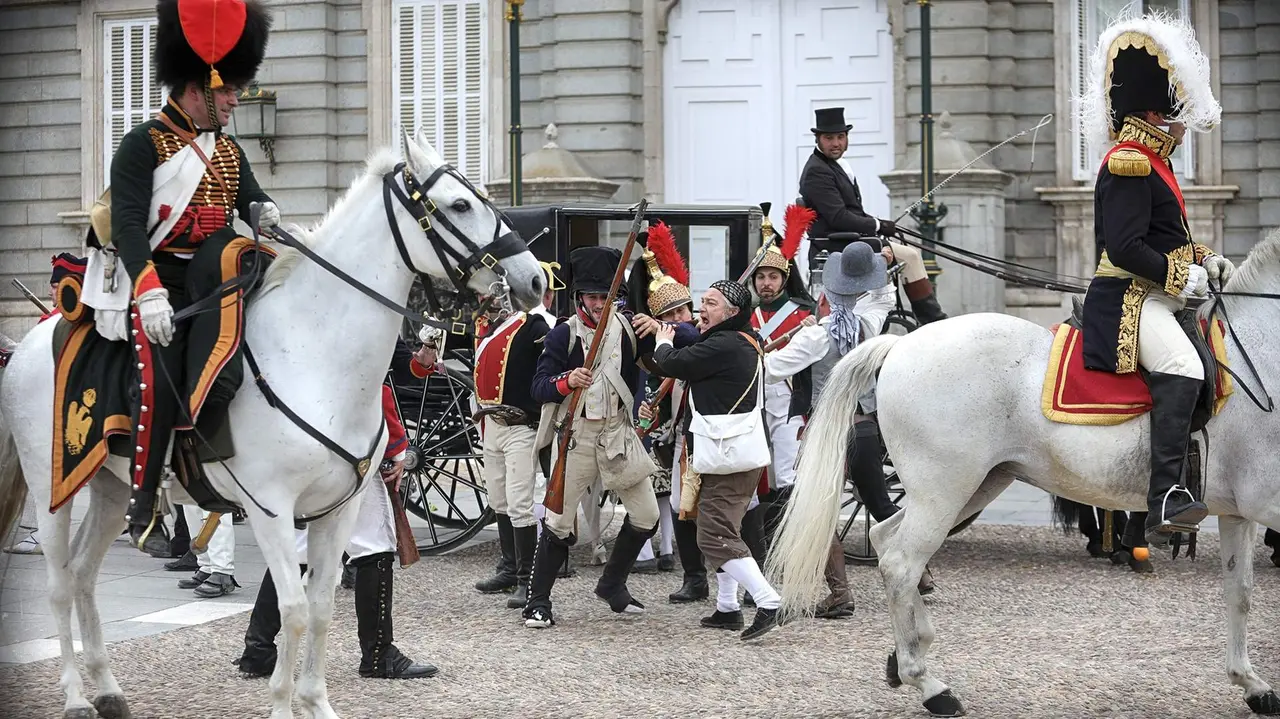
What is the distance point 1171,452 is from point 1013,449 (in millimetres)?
609

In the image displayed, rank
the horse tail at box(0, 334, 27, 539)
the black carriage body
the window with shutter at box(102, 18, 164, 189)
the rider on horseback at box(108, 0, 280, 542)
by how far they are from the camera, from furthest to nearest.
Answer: the window with shutter at box(102, 18, 164, 189) < the black carriage body < the horse tail at box(0, 334, 27, 539) < the rider on horseback at box(108, 0, 280, 542)

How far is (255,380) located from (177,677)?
6.02 feet

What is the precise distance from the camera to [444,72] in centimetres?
2022

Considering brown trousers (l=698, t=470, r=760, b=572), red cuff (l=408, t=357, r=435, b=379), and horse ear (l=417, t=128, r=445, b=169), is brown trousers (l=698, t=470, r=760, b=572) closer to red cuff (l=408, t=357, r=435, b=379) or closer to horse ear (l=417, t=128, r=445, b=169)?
red cuff (l=408, t=357, r=435, b=379)

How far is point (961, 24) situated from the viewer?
707 inches

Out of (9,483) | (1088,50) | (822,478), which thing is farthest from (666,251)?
(1088,50)

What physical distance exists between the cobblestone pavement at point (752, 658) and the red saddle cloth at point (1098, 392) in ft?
3.65

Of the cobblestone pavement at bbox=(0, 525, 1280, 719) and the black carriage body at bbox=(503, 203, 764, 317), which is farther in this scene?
the black carriage body at bbox=(503, 203, 764, 317)

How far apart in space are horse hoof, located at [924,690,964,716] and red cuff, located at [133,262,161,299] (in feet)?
10.4

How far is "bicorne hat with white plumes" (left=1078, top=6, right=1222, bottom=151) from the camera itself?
221 inches

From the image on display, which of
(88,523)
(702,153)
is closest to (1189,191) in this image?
(702,153)

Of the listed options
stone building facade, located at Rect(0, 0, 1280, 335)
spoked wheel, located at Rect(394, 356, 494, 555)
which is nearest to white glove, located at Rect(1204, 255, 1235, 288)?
spoked wheel, located at Rect(394, 356, 494, 555)

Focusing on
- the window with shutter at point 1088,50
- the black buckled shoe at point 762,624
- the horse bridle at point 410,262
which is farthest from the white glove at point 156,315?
the window with shutter at point 1088,50

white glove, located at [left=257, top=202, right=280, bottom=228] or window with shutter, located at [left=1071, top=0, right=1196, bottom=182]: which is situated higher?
window with shutter, located at [left=1071, top=0, right=1196, bottom=182]
